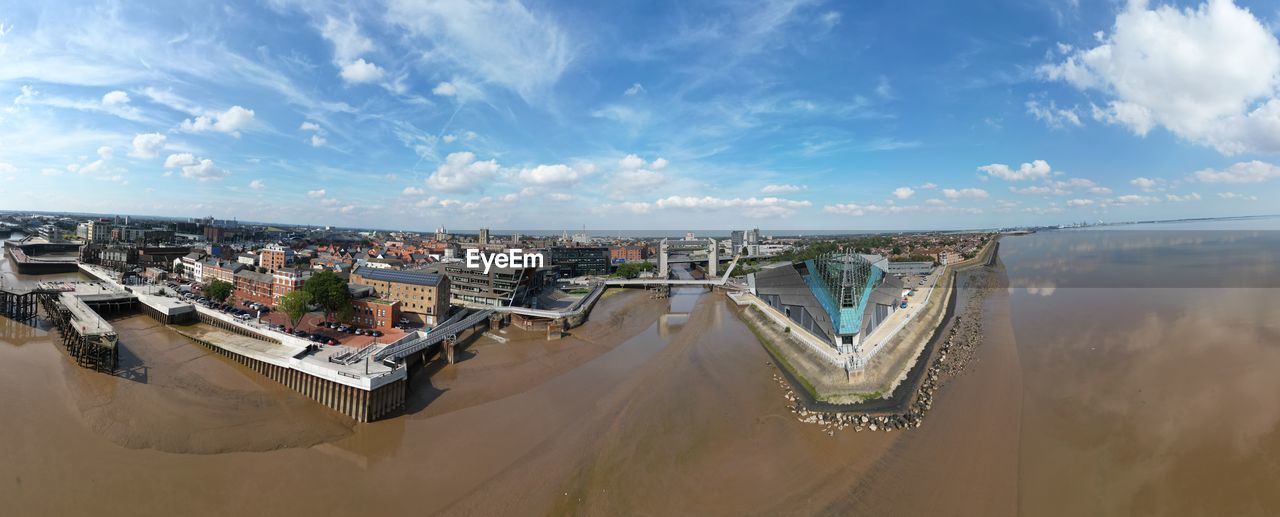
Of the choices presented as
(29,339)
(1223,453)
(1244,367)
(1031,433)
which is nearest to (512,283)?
(29,339)

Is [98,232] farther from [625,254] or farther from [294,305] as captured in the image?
[294,305]

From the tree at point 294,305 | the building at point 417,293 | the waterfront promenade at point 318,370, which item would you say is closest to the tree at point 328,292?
the tree at point 294,305

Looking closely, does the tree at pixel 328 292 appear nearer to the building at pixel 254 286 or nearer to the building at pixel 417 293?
the building at pixel 417 293

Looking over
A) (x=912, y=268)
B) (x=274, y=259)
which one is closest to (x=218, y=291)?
(x=274, y=259)

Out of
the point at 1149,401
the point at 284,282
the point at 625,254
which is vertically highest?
the point at 625,254

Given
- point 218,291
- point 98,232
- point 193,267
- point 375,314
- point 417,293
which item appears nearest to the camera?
point 375,314

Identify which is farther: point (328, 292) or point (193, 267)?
point (193, 267)
